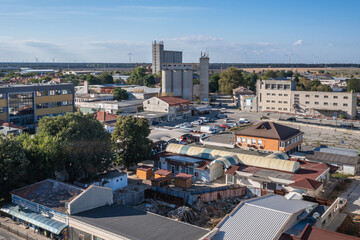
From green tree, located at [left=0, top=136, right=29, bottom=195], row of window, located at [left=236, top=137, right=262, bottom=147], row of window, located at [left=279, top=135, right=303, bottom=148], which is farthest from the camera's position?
row of window, located at [left=236, top=137, right=262, bottom=147]

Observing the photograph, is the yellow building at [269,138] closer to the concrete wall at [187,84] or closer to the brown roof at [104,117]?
the brown roof at [104,117]

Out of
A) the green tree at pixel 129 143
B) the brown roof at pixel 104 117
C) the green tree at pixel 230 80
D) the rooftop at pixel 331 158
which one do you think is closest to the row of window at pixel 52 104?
the brown roof at pixel 104 117

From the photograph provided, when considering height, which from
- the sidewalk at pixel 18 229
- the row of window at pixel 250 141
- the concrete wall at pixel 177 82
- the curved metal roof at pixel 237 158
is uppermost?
the concrete wall at pixel 177 82

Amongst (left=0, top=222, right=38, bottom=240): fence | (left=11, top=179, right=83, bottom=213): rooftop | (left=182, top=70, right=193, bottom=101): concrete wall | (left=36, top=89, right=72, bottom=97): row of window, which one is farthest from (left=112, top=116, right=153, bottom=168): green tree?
(left=182, top=70, right=193, bottom=101): concrete wall

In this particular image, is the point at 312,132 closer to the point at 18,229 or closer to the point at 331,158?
the point at 331,158

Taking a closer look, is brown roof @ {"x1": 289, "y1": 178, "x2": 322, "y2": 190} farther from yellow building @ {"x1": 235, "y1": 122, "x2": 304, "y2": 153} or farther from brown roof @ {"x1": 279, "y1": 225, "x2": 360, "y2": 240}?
yellow building @ {"x1": 235, "y1": 122, "x2": 304, "y2": 153}

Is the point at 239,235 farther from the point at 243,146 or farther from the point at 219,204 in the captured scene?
the point at 243,146
